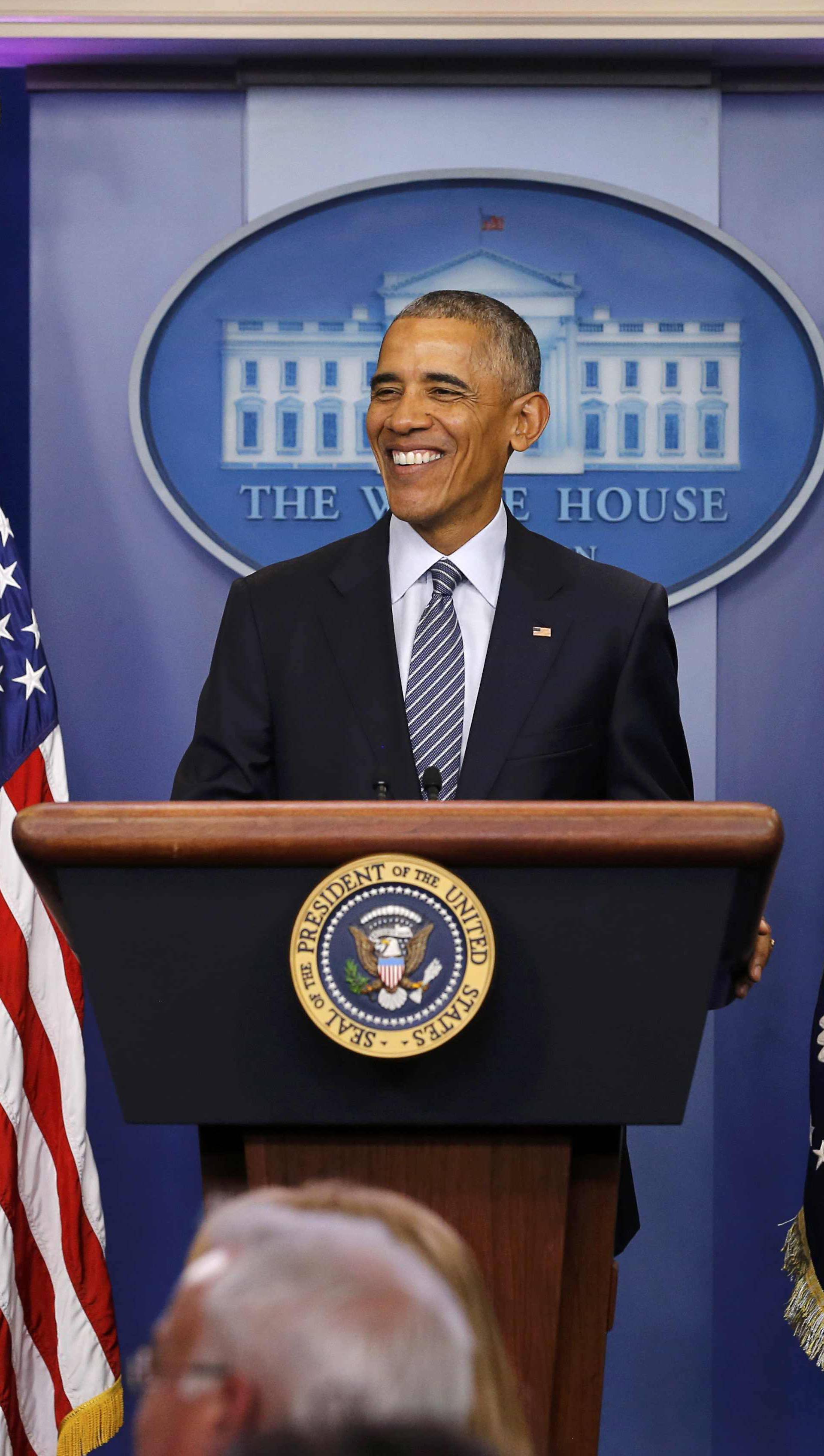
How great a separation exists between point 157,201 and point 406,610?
160cm

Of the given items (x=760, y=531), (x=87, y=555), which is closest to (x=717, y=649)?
(x=760, y=531)

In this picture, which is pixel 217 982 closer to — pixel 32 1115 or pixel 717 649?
pixel 32 1115

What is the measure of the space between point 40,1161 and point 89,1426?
0.43m

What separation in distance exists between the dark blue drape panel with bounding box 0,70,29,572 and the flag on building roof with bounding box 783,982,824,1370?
5.75 ft

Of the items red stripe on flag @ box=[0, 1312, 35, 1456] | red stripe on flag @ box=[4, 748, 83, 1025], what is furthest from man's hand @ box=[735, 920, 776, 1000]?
red stripe on flag @ box=[0, 1312, 35, 1456]

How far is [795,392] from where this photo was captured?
9.78ft

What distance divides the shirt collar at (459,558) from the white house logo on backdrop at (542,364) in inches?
42.6

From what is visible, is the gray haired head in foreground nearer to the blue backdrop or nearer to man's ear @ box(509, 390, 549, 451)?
man's ear @ box(509, 390, 549, 451)

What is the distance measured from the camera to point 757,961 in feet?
4.27

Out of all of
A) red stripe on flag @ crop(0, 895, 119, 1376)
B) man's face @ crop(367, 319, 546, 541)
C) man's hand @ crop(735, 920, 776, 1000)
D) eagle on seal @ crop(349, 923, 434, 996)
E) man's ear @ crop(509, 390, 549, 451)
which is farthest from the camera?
red stripe on flag @ crop(0, 895, 119, 1376)

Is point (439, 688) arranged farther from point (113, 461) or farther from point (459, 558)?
point (113, 461)

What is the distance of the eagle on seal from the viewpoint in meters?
1.02

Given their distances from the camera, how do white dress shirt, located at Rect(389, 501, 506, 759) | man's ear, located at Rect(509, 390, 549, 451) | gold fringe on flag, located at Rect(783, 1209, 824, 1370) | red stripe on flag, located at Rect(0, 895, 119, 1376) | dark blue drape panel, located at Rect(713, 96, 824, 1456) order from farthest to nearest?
dark blue drape panel, located at Rect(713, 96, 824, 1456)
red stripe on flag, located at Rect(0, 895, 119, 1376)
gold fringe on flag, located at Rect(783, 1209, 824, 1370)
man's ear, located at Rect(509, 390, 549, 451)
white dress shirt, located at Rect(389, 501, 506, 759)

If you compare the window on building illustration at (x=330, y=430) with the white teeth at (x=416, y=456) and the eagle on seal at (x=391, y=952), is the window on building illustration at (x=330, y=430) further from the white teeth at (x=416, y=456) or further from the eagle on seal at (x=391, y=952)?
the eagle on seal at (x=391, y=952)
